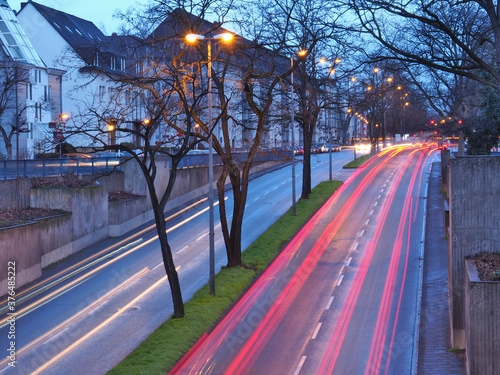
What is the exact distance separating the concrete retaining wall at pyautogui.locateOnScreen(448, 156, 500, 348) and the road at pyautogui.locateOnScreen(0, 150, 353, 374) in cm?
914

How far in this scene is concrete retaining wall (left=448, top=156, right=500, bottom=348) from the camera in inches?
678

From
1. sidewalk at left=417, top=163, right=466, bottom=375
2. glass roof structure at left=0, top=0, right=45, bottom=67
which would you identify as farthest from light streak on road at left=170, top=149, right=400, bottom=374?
glass roof structure at left=0, top=0, right=45, bottom=67

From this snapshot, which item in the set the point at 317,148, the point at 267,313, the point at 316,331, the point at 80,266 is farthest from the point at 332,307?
the point at 317,148

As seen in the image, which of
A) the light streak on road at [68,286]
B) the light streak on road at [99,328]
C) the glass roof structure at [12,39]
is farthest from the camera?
the glass roof structure at [12,39]

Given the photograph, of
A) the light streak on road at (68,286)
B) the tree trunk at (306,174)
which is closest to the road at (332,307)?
the tree trunk at (306,174)

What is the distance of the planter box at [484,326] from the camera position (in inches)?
563

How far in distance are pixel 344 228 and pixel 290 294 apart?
11.5 m

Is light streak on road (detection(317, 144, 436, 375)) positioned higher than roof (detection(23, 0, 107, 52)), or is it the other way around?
roof (detection(23, 0, 107, 52))

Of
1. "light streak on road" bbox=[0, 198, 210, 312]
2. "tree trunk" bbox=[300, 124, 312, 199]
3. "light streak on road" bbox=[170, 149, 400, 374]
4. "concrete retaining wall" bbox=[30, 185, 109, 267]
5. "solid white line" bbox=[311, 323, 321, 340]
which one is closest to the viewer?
"light streak on road" bbox=[170, 149, 400, 374]

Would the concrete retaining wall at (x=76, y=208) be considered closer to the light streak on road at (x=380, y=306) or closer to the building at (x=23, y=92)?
the light streak on road at (x=380, y=306)

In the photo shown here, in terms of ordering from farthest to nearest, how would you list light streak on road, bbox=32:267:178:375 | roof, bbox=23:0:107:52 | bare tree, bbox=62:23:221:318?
roof, bbox=23:0:107:52
bare tree, bbox=62:23:221:318
light streak on road, bbox=32:267:178:375

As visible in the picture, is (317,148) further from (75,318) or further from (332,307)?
(75,318)

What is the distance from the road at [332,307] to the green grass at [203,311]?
12.9 inches

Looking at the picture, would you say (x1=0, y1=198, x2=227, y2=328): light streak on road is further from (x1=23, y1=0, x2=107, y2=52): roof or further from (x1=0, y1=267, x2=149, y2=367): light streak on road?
(x1=23, y1=0, x2=107, y2=52): roof
